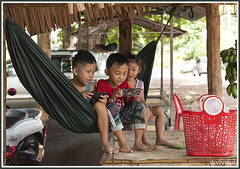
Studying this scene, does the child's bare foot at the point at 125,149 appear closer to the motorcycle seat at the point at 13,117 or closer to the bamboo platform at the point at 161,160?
the bamboo platform at the point at 161,160

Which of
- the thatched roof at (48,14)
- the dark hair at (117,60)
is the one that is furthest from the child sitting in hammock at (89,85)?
the thatched roof at (48,14)

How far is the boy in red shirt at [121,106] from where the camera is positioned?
2479mm

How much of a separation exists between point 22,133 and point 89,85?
1.35m

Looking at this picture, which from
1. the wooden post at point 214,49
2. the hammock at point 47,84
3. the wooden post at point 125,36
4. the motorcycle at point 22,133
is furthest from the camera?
the wooden post at point 125,36

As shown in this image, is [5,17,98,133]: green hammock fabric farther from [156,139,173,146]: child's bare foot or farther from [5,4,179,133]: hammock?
[156,139,173,146]: child's bare foot

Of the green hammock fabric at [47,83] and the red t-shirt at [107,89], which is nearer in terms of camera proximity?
the green hammock fabric at [47,83]

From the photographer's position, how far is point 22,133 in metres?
3.69

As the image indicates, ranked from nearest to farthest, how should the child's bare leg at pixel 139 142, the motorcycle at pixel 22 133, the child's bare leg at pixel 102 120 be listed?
1. the child's bare leg at pixel 102 120
2. the child's bare leg at pixel 139 142
3. the motorcycle at pixel 22 133

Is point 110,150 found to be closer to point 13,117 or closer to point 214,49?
point 214,49

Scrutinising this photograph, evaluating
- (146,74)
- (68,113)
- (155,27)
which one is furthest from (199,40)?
(68,113)

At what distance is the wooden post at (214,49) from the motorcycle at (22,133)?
6.26ft

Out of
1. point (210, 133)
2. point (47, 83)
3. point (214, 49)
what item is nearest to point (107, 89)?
point (47, 83)

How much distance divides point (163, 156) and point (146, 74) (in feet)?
4.52

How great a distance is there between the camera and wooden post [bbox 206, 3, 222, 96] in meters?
3.29
